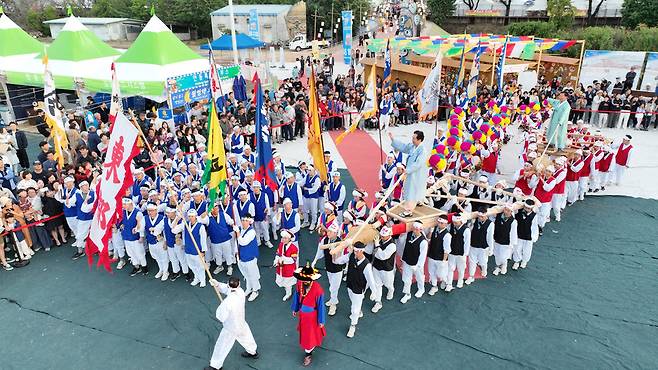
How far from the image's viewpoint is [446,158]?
10562 millimetres

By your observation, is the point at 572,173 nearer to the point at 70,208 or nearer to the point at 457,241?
the point at 457,241

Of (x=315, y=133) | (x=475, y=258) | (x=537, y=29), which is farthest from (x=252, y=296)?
(x=537, y=29)

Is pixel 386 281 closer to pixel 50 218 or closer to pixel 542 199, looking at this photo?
pixel 542 199

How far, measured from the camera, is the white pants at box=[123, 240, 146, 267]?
8109 millimetres

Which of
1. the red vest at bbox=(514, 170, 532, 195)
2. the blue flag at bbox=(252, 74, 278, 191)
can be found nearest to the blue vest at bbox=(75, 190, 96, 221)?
the blue flag at bbox=(252, 74, 278, 191)

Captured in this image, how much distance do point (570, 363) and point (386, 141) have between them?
10949mm

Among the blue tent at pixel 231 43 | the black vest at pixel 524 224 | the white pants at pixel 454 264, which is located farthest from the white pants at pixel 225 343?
the blue tent at pixel 231 43

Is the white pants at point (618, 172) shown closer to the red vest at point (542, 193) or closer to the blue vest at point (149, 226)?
the red vest at point (542, 193)

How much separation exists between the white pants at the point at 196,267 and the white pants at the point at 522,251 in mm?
5669

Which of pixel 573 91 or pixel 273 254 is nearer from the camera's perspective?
pixel 273 254

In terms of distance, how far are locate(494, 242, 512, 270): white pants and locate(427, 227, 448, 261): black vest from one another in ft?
4.20

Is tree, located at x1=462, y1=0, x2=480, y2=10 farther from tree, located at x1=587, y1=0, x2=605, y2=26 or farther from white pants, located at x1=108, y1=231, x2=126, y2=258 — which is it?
white pants, located at x1=108, y1=231, x2=126, y2=258

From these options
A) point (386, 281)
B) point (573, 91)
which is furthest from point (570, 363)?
point (573, 91)

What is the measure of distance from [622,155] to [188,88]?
13.3 m
